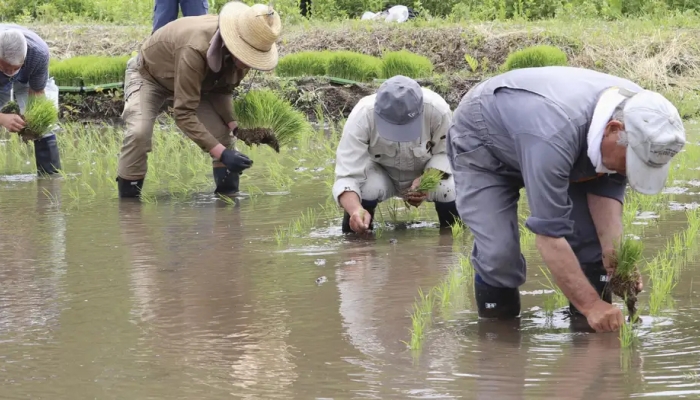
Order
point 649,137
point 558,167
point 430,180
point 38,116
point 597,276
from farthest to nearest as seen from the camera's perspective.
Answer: point 38,116 → point 430,180 → point 597,276 → point 558,167 → point 649,137

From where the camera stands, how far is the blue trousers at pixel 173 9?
8359mm

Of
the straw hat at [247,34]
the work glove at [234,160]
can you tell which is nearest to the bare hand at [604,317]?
the straw hat at [247,34]

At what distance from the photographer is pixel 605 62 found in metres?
11.5

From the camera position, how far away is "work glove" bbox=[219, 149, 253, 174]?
21.6 ft

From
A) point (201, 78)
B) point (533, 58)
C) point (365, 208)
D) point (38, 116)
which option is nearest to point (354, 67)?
point (533, 58)

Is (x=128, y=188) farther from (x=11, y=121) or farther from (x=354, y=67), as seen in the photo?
(x=354, y=67)

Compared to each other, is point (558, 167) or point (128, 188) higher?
point (558, 167)

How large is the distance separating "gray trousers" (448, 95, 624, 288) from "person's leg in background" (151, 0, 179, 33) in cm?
499

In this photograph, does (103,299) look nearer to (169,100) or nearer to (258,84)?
(169,100)

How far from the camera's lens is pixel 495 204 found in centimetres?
382

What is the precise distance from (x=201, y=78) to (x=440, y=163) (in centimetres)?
177

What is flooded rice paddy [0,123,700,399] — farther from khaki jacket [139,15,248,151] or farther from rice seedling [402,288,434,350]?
khaki jacket [139,15,248,151]

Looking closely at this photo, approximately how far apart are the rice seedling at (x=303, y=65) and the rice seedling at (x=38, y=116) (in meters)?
4.34

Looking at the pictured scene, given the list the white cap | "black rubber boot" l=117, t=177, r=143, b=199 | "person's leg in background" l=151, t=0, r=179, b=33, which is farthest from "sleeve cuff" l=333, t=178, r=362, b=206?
"person's leg in background" l=151, t=0, r=179, b=33
